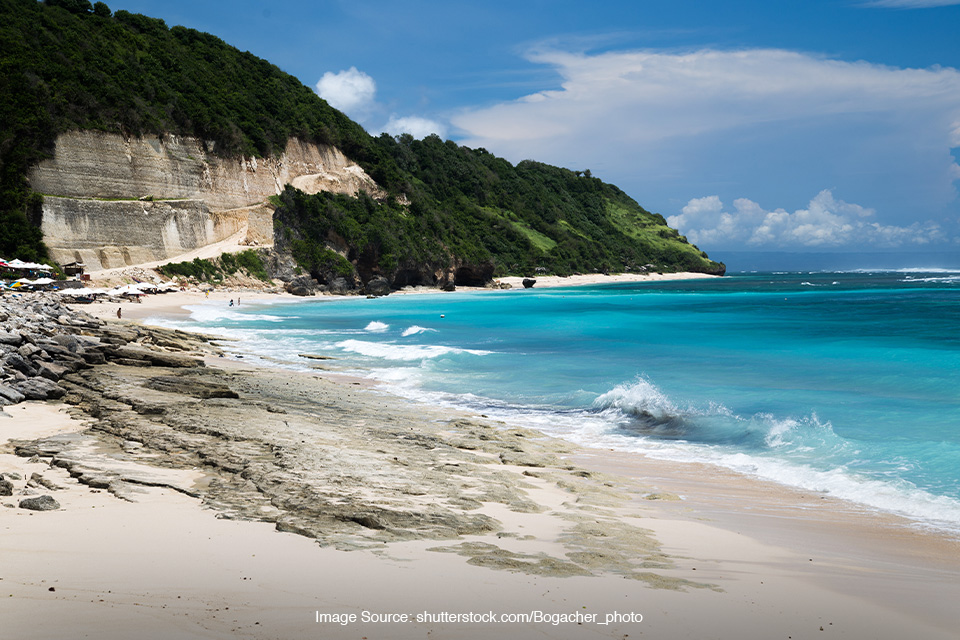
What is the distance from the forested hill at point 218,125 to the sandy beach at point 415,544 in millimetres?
49902

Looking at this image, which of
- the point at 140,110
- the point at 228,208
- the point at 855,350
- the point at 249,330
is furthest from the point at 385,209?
the point at 855,350

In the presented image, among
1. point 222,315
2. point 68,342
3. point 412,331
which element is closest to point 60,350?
point 68,342

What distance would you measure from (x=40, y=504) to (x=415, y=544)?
366cm

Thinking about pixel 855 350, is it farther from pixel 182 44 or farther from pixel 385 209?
pixel 182 44

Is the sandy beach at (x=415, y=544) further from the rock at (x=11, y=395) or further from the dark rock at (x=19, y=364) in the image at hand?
the dark rock at (x=19, y=364)

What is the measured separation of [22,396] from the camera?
12.1 metres

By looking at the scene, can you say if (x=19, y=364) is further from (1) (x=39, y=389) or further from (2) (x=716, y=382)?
(2) (x=716, y=382)

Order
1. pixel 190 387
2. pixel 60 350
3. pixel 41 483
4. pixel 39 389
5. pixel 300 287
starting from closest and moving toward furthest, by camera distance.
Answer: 1. pixel 41 483
2. pixel 39 389
3. pixel 190 387
4. pixel 60 350
5. pixel 300 287

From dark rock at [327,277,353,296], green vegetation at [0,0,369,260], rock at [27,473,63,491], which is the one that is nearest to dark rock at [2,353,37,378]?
rock at [27,473,63,491]

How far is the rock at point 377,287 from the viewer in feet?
→ 244

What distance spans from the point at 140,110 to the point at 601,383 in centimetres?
5589

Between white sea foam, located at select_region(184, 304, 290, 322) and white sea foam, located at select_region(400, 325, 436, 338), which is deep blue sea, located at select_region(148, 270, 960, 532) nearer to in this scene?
white sea foam, located at select_region(400, 325, 436, 338)

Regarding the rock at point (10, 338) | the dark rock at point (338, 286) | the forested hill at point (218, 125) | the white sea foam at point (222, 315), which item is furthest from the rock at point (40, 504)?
the dark rock at point (338, 286)

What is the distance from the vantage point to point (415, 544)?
20.1 ft
